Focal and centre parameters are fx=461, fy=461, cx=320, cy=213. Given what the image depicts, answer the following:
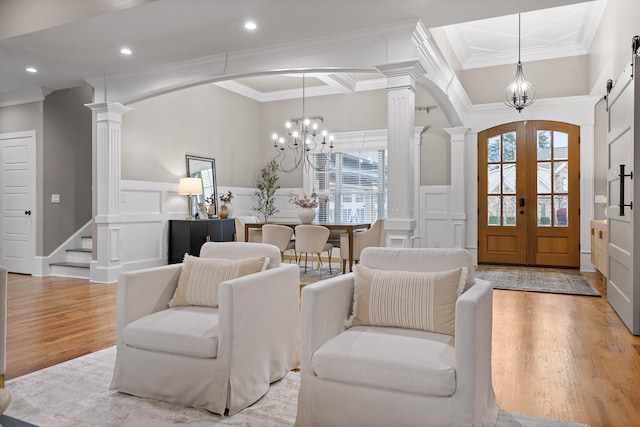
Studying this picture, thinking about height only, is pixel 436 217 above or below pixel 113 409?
above

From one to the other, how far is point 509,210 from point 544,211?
20.8 inches

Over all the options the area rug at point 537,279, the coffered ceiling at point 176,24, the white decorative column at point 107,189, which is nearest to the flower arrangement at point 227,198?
the white decorative column at point 107,189

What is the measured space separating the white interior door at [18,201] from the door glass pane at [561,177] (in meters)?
7.93

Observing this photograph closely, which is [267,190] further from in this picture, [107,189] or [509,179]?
[509,179]

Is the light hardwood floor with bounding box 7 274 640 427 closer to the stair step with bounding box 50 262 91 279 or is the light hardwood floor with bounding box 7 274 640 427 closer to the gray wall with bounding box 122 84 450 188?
the stair step with bounding box 50 262 91 279

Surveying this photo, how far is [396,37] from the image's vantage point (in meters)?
4.29

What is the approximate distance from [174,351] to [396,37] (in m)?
3.39

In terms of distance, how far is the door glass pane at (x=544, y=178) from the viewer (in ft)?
24.6

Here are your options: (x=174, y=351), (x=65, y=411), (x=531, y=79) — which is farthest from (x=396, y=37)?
(x=531, y=79)

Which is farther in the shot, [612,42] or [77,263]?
[77,263]

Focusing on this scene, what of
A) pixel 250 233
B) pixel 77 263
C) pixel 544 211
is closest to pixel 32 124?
pixel 77 263

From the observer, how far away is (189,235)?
6.63 meters

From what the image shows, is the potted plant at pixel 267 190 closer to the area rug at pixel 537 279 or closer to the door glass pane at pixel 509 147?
the area rug at pixel 537 279

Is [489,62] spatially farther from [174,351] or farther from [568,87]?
[174,351]
